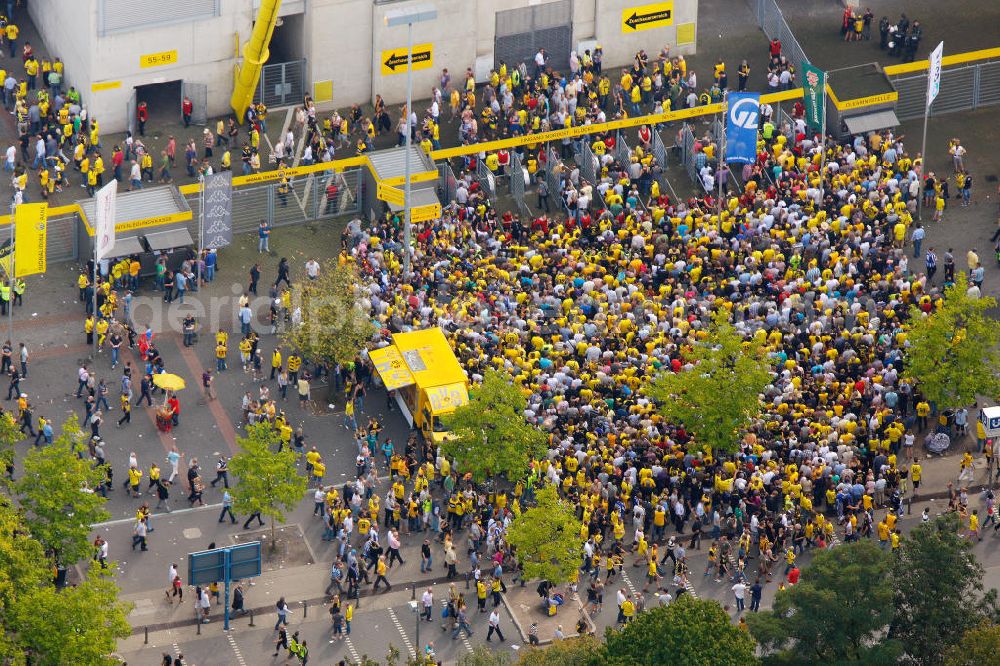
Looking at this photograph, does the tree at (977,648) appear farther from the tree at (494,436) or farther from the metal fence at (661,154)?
the metal fence at (661,154)

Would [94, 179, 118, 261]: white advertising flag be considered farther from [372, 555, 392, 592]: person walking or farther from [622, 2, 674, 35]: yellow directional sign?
[622, 2, 674, 35]: yellow directional sign

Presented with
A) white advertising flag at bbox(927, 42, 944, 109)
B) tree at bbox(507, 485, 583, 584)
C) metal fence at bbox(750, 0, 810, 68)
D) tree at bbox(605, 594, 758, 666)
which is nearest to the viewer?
tree at bbox(605, 594, 758, 666)

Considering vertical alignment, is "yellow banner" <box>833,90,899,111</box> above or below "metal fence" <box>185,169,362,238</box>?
above

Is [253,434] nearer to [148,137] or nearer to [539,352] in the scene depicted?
[539,352]

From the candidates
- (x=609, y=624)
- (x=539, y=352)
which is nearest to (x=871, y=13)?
(x=539, y=352)

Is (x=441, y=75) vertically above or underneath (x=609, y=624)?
above

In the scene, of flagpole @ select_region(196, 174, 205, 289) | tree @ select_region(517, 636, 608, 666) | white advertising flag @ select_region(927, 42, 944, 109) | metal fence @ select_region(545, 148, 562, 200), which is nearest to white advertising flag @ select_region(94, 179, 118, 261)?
flagpole @ select_region(196, 174, 205, 289)

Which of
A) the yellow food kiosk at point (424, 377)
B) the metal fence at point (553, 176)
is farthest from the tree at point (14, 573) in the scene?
the metal fence at point (553, 176)
